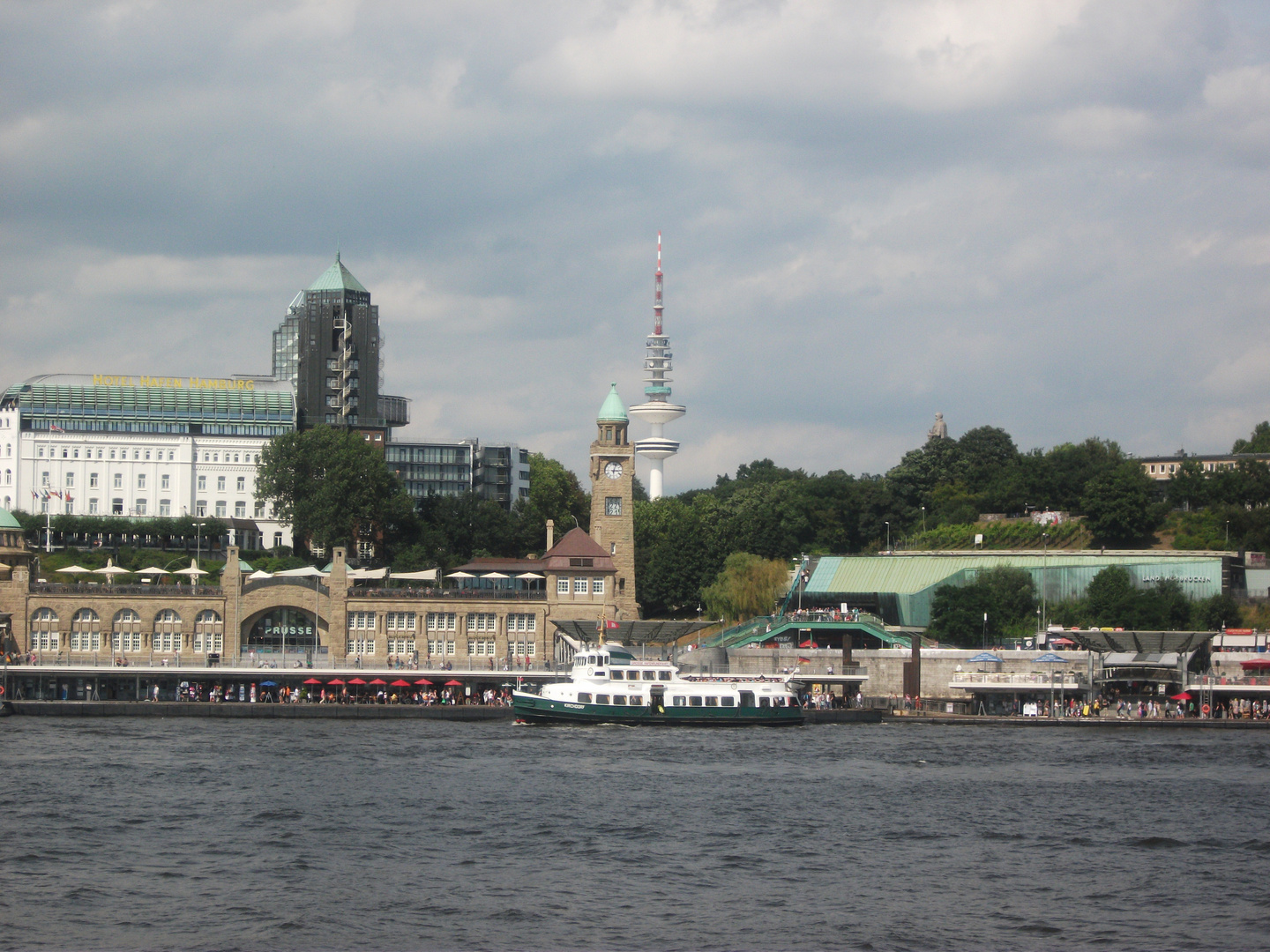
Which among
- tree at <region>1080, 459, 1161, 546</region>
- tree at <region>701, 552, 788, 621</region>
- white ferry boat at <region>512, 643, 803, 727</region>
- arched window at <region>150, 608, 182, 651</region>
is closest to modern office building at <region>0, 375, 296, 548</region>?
arched window at <region>150, 608, 182, 651</region>

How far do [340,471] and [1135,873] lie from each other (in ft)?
302

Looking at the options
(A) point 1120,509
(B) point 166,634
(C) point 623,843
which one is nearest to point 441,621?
(B) point 166,634

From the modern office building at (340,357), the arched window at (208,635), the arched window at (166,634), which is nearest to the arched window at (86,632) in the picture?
the arched window at (166,634)

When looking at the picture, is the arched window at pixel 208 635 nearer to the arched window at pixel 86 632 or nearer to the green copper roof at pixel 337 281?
the arched window at pixel 86 632

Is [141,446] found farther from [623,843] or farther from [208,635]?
[623,843]

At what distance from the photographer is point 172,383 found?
149625 mm

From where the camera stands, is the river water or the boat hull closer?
the river water

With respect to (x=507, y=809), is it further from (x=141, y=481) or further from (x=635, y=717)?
(x=141, y=481)

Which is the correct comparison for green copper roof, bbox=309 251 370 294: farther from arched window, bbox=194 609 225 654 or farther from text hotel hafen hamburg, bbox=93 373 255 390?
arched window, bbox=194 609 225 654

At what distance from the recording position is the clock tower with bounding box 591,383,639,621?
11206cm

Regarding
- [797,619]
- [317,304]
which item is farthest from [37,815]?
[317,304]

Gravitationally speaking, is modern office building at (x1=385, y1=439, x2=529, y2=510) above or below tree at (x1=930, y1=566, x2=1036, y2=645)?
above

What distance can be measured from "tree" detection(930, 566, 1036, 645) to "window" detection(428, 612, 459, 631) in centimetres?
3058

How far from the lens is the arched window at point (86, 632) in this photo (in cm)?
10094
